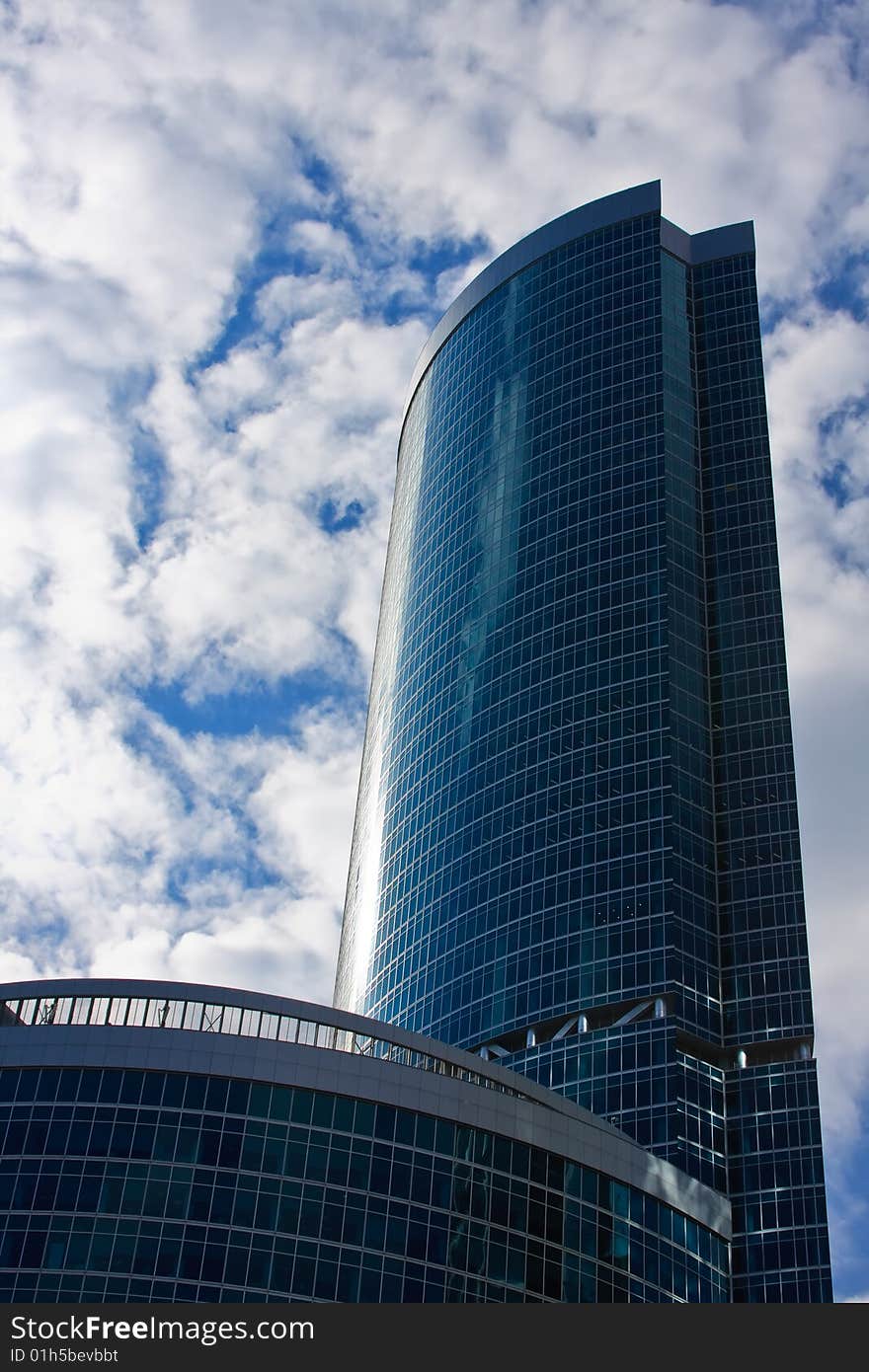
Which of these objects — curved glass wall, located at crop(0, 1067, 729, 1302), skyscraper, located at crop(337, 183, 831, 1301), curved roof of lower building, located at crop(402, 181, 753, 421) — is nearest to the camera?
Result: curved glass wall, located at crop(0, 1067, 729, 1302)

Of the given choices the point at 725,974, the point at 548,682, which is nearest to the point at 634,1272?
the point at 725,974

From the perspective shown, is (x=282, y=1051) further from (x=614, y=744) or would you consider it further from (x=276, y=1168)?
(x=614, y=744)

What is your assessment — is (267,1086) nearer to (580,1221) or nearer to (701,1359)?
(580,1221)

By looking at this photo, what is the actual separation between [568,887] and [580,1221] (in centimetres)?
5001

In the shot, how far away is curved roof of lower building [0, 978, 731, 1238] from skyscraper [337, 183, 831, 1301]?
24.4 metres

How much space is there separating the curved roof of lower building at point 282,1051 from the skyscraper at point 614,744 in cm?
2443

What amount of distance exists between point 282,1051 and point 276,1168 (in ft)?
23.0

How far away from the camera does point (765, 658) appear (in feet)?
515

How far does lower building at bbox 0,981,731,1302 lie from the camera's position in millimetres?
86875

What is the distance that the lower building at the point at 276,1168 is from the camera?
86875 mm

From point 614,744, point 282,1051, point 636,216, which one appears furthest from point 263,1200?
point 636,216

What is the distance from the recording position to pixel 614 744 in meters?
152

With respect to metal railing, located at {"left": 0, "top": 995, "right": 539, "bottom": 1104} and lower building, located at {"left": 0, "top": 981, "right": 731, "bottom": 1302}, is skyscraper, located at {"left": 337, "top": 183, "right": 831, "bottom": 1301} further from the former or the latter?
metal railing, located at {"left": 0, "top": 995, "right": 539, "bottom": 1104}

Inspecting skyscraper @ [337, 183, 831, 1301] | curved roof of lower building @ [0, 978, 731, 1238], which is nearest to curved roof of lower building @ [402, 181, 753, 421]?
skyscraper @ [337, 183, 831, 1301]
